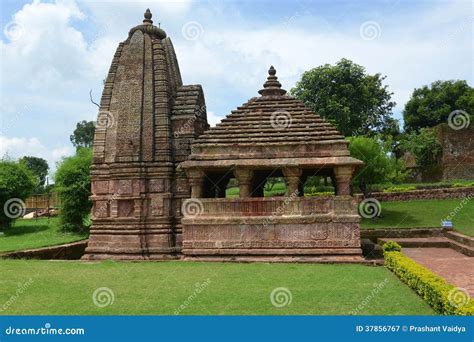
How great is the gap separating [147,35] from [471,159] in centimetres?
2915

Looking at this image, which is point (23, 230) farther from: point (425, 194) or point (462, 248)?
point (425, 194)

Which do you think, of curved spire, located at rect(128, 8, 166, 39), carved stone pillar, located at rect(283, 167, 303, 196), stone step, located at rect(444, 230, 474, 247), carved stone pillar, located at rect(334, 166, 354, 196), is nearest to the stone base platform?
carved stone pillar, located at rect(283, 167, 303, 196)

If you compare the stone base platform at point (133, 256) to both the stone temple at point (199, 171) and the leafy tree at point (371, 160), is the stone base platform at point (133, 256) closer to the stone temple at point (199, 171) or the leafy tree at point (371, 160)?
the stone temple at point (199, 171)

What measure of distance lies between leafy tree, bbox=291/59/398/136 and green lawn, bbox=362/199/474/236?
6.45 metres

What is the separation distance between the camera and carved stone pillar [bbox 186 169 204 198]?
12.3 m

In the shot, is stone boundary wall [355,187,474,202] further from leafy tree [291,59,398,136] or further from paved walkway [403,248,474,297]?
paved walkway [403,248,474,297]

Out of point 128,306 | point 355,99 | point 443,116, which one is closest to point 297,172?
point 128,306

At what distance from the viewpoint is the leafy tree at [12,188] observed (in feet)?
78.0

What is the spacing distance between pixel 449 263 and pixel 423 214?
13.8 metres

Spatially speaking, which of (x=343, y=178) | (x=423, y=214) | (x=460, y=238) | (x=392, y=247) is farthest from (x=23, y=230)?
(x=423, y=214)

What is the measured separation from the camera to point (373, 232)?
64.1 ft

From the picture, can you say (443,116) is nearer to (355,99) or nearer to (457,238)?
(355,99)

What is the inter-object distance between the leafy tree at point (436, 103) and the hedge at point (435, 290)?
3647 centimetres

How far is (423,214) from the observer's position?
25.1 meters
